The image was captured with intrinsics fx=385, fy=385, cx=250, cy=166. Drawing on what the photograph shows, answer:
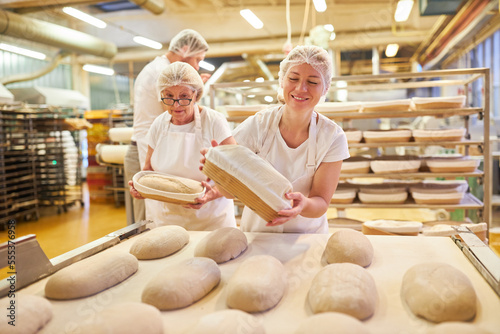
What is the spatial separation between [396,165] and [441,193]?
0.42 metres

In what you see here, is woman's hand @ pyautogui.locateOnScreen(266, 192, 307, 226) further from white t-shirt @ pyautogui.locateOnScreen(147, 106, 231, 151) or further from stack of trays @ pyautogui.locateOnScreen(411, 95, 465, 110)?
stack of trays @ pyautogui.locateOnScreen(411, 95, 465, 110)

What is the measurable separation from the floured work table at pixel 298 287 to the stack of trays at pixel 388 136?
2.06 meters

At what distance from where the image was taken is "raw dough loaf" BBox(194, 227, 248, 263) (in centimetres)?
122

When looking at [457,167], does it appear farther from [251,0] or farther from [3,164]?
[251,0]

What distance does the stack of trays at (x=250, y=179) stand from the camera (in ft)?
3.54

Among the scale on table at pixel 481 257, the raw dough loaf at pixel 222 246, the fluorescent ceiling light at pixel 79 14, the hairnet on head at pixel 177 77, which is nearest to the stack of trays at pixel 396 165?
the scale on table at pixel 481 257

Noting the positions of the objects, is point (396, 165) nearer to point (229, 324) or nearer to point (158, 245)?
point (158, 245)

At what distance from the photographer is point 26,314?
84cm

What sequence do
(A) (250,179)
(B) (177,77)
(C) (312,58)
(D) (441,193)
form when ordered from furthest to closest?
1. (D) (441,193)
2. (B) (177,77)
3. (C) (312,58)
4. (A) (250,179)

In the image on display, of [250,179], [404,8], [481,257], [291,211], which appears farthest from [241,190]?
[404,8]

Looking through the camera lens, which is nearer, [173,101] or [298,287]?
[298,287]

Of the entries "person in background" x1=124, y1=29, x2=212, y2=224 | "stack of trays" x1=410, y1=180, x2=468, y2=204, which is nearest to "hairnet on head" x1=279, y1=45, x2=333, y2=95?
"person in background" x1=124, y1=29, x2=212, y2=224

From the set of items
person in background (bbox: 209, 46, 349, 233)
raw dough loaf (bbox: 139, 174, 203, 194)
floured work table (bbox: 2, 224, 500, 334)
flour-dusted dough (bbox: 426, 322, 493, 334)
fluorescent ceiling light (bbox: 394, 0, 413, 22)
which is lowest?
floured work table (bbox: 2, 224, 500, 334)

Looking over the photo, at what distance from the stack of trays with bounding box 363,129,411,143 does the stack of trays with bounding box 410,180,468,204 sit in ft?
1.48
